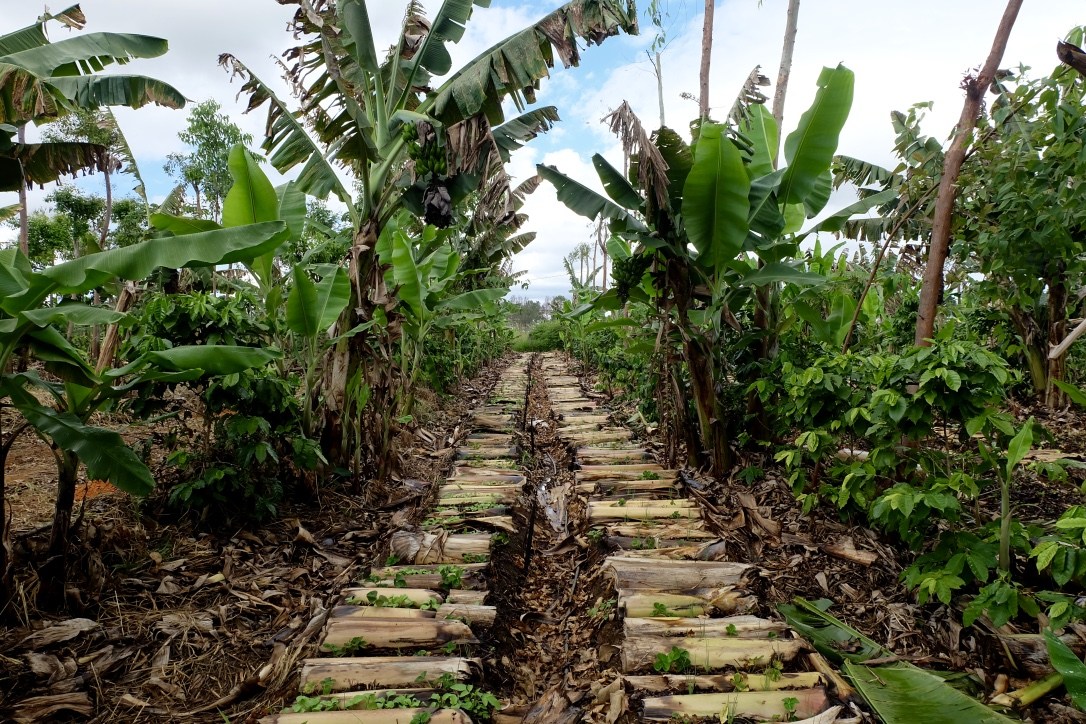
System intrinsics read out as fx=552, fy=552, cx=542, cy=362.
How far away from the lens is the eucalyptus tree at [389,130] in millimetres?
4234

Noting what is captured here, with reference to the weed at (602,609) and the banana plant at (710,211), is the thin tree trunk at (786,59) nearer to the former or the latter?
the banana plant at (710,211)

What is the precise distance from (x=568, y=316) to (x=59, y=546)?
148 inches

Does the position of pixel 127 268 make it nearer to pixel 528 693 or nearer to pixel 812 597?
pixel 528 693

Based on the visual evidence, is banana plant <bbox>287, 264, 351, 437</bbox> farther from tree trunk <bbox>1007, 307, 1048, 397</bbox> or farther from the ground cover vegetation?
tree trunk <bbox>1007, 307, 1048, 397</bbox>

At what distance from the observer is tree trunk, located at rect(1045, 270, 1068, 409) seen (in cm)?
521

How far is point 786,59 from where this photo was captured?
29.5ft

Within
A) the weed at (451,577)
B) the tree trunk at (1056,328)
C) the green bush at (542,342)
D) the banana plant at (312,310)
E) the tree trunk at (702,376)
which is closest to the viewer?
the weed at (451,577)

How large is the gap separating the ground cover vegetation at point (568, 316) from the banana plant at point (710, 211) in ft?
0.08

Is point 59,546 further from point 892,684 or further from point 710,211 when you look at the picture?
point 710,211

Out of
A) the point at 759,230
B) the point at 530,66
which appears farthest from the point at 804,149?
the point at 530,66

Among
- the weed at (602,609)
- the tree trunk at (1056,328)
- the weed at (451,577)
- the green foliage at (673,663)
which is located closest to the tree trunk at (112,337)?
the weed at (451,577)

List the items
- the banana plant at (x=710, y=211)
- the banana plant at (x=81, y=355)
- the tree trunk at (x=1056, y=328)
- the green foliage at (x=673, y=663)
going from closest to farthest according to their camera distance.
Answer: the banana plant at (x=81, y=355) → the green foliage at (x=673, y=663) → the banana plant at (x=710, y=211) → the tree trunk at (x=1056, y=328)

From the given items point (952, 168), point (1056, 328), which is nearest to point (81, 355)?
point (952, 168)

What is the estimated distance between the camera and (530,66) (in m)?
4.59
